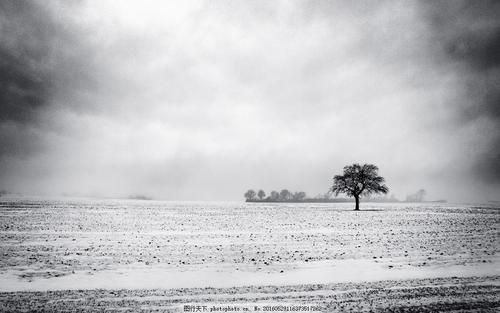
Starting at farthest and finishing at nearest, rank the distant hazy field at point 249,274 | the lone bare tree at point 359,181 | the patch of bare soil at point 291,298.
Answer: the lone bare tree at point 359,181 < the distant hazy field at point 249,274 < the patch of bare soil at point 291,298

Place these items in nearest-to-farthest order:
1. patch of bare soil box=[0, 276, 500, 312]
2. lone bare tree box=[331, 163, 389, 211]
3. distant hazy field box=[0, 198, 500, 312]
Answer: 1. patch of bare soil box=[0, 276, 500, 312]
2. distant hazy field box=[0, 198, 500, 312]
3. lone bare tree box=[331, 163, 389, 211]

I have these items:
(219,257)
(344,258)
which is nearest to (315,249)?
(344,258)

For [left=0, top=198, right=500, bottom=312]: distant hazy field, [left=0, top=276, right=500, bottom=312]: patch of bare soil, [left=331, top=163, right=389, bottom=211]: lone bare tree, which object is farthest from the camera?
[left=331, top=163, right=389, bottom=211]: lone bare tree

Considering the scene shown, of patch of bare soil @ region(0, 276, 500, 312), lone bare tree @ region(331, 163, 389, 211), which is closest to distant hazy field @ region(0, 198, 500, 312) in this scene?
patch of bare soil @ region(0, 276, 500, 312)

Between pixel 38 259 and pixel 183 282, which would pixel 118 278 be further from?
pixel 38 259

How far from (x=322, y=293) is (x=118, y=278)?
8.49 meters

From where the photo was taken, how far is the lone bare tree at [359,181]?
96.7 meters

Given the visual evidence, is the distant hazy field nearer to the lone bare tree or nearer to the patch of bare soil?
the patch of bare soil

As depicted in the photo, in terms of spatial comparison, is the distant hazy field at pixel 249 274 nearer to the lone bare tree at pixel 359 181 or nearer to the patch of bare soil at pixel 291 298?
the patch of bare soil at pixel 291 298

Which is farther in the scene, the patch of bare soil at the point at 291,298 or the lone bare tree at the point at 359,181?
the lone bare tree at the point at 359,181

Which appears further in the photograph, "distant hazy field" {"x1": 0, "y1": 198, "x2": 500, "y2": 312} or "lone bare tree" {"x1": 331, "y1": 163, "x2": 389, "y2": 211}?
"lone bare tree" {"x1": 331, "y1": 163, "x2": 389, "y2": 211}

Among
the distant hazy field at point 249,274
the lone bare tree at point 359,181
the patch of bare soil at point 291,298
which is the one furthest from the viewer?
the lone bare tree at point 359,181

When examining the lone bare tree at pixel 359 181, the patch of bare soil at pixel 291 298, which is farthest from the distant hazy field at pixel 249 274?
the lone bare tree at pixel 359 181

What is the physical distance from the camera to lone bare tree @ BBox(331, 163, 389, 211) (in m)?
96.7
